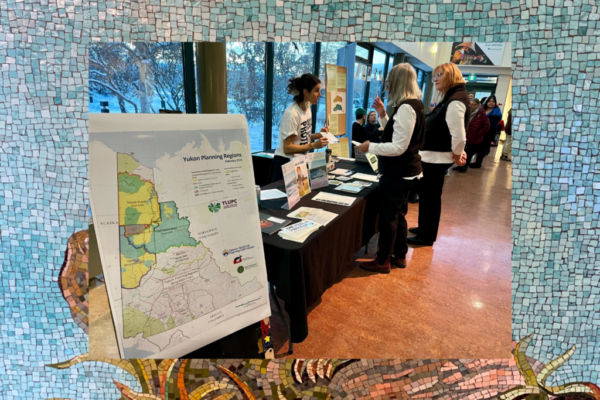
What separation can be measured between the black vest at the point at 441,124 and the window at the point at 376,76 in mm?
233

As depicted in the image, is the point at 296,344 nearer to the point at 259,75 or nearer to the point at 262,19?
the point at 259,75

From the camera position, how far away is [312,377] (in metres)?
0.92

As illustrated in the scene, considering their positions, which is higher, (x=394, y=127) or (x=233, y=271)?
(x=394, y=127)

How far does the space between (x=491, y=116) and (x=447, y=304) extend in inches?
24.7

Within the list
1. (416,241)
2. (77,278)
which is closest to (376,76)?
(416,241)

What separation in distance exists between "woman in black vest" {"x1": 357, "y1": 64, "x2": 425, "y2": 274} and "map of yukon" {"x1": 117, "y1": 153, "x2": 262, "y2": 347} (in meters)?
0.86

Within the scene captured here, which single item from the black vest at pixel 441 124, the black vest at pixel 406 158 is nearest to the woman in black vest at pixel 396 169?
the black vest at pixel 406 158

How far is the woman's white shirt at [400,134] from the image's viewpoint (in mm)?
1721

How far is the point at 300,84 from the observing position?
886 millimetres

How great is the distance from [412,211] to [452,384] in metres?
0.70

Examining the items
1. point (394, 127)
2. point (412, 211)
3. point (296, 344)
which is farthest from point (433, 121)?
point (296, 344)

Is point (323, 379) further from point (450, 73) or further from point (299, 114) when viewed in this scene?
point (450, 73)

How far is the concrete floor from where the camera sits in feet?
2.89

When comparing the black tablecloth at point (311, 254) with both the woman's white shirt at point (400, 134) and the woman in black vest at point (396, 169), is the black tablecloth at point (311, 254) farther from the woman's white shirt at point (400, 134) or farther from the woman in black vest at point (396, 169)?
the woman's white shirt at point (400, 134)
